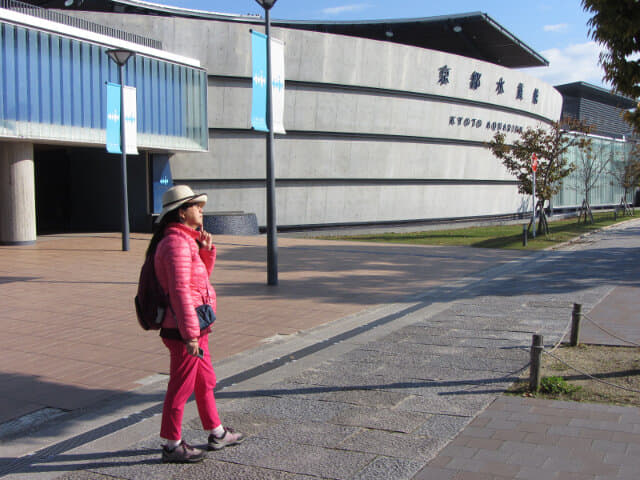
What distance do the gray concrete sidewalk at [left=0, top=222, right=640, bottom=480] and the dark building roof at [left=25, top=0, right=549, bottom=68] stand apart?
29.2 meters

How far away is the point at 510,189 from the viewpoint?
37625 millimetres

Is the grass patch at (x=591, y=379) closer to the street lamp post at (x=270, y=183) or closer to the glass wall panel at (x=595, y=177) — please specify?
the street lamp post at (x=270, y=183)

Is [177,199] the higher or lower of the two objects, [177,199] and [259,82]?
the lower

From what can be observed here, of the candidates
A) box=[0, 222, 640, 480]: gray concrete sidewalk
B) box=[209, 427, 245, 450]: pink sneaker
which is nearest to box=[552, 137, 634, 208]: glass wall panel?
box=[0, 222, 640, 480]: gray concrete sidewalk

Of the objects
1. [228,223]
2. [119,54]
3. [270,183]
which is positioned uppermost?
[119,54]

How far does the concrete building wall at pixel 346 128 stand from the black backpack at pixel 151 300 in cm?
2106

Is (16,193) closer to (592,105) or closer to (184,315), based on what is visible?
(184,315)

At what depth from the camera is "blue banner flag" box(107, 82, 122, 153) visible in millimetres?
17438

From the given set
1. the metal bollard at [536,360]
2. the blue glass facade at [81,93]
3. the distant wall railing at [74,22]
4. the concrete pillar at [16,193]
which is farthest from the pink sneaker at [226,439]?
the distant wall railing at [74,22]

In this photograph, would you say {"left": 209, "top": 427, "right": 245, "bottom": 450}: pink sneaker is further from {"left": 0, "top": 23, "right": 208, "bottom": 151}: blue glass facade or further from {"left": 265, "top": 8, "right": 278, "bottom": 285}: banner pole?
{"left": 0, "top": 23, "right": 208, "bottom": 151}: blue glass facade

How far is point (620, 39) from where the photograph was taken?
230 inches

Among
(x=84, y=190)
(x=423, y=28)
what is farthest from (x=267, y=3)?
(x=423, y=28)

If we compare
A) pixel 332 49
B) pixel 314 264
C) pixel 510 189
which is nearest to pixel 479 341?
pixel 314 264

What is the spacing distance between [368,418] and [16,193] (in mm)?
16351
